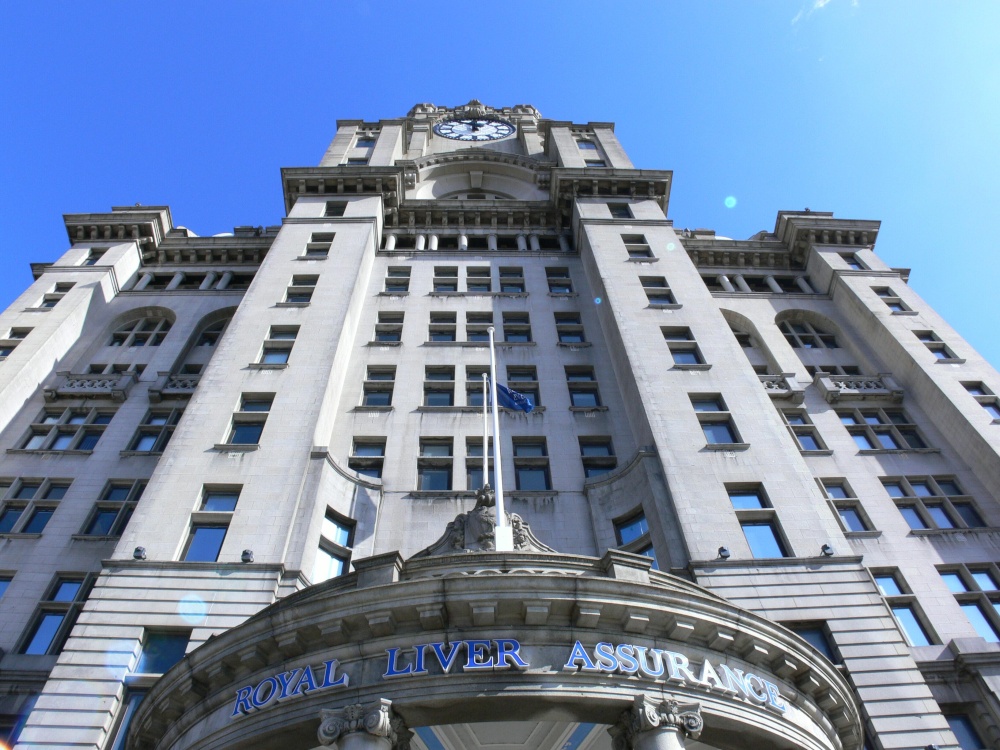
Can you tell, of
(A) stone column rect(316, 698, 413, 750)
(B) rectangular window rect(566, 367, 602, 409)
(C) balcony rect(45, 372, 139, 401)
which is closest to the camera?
(A) stone column rect(316, 698, 413, 750)

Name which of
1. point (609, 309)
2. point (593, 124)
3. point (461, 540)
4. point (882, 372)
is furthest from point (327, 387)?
point (593, 124)

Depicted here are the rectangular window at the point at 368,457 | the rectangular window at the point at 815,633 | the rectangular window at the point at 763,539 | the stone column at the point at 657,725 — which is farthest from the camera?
the rectangular window at the point at 368,457

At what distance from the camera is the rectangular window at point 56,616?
2616 cm

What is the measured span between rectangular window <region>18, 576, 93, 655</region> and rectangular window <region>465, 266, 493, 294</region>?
2452 cm

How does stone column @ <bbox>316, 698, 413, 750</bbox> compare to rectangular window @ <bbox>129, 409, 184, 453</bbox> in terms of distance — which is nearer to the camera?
stone column @ <bbox>316, 698, 413, 750</bbox>

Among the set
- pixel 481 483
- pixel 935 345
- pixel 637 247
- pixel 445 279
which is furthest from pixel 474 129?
pixel 481 483

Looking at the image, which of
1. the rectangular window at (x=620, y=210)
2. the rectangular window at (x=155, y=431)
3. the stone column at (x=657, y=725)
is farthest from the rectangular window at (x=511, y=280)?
the stone column at (x=657, y=725)

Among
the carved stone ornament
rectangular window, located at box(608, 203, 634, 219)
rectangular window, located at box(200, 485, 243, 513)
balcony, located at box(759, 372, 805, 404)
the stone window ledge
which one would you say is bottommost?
the carved stone ornament

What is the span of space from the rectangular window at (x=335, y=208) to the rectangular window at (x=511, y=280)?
1180 centimetres

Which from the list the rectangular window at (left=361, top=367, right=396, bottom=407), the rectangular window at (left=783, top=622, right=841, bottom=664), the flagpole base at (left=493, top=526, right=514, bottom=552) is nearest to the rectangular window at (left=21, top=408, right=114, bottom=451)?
the rectangular window at (left=361, top=367, right=396, bottom=407)

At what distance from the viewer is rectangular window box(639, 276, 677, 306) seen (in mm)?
40656

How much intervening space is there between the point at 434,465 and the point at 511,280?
17.4 metres

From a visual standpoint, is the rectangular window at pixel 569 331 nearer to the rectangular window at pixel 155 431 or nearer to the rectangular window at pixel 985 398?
the rectangular window at pixel 985 398

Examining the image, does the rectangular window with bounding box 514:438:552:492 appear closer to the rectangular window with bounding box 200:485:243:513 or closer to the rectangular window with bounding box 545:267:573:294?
the rectangular window with bounding box 200:485:243:513
